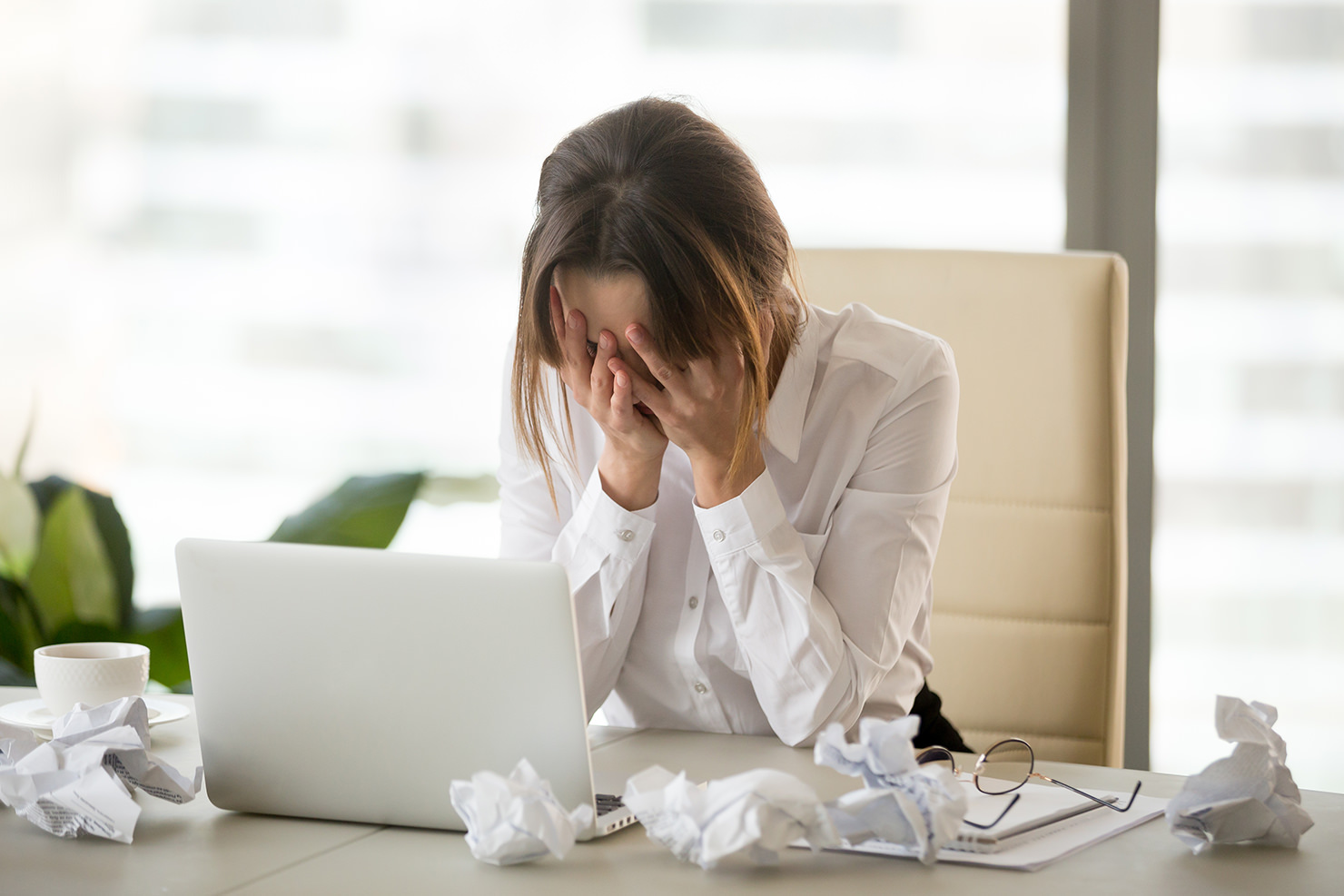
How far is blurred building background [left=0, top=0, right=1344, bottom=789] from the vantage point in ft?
6.70

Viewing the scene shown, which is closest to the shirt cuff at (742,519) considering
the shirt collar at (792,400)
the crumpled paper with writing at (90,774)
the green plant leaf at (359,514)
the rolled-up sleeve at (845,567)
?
the rolled-up sleeve at (845,567)

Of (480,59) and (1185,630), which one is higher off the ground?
(480,59)

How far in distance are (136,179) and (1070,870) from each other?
226 cm

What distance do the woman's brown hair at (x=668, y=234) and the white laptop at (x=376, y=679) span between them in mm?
404

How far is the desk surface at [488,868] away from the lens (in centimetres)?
72

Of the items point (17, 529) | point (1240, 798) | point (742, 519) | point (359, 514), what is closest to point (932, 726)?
point (742, 519)

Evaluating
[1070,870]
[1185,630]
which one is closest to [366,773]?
[1070,870]

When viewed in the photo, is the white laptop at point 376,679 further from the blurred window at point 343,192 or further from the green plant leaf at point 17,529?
the blurred window at point 343,192

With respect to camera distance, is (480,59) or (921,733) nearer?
(921,733)

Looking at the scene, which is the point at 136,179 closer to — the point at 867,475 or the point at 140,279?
the point at 140,279

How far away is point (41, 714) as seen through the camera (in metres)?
1.05

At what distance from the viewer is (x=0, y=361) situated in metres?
2.51

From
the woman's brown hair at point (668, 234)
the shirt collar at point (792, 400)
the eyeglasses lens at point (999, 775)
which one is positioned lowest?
the eyeglasses lens at point (999, 775)

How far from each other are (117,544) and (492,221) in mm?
852
